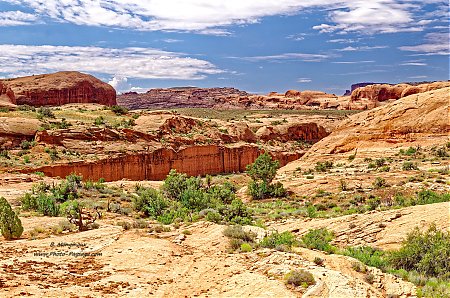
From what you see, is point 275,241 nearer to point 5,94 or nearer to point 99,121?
point 99,121

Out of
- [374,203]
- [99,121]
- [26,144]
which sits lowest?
[374,203]

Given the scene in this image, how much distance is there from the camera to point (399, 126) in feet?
115

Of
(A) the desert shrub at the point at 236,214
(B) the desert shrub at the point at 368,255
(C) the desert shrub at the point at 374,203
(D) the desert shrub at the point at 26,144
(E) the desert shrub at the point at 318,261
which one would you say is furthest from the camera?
(D) the desert shrub at the point at 26,144

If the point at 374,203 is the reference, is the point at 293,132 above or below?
above

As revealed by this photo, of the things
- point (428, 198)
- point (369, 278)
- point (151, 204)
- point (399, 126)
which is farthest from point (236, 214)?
point (399, 126)

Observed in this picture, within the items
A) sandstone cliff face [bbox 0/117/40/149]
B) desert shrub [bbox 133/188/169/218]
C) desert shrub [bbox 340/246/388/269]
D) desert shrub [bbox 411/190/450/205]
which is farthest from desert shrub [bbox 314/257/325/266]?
sandstone cliff face [bbox 0/117/40/149]

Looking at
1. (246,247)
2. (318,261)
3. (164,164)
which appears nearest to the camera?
(318,261)

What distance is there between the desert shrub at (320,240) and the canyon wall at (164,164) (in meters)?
24.0

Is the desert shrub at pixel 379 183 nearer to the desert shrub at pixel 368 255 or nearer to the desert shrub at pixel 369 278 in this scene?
the desert shrub at pixel 368 255

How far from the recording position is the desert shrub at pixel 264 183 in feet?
84.4

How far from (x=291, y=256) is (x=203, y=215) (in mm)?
7933

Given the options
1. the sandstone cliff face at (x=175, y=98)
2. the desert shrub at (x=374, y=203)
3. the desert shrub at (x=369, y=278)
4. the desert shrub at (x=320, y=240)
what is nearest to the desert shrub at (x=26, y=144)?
the desert shrub at (x=374, y=203)

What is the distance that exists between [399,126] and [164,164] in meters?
21.5

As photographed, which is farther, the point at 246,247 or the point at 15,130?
the point at 15,130
